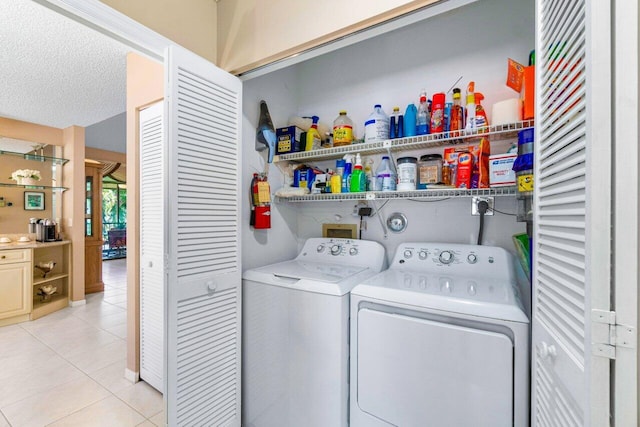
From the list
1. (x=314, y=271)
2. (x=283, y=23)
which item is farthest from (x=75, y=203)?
(x=283, y=23)

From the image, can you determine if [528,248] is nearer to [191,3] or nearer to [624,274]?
[624,274]

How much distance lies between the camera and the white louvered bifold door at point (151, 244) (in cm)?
212

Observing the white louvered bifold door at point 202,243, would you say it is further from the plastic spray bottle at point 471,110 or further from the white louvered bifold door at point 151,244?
the plastic spray bottle at point 471,110

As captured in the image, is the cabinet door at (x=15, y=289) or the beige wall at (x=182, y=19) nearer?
the beige wall at (x=182, y=19)

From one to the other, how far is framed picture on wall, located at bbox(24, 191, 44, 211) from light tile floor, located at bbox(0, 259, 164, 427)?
1.64m

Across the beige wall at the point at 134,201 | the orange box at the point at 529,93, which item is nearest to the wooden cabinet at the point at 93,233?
the beige wall at the point at 134,201

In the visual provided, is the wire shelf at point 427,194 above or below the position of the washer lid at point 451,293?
above

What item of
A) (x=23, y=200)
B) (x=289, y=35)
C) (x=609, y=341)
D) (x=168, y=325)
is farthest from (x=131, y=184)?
(x=23, y=200)

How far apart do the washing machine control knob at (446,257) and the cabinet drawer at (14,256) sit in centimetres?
482

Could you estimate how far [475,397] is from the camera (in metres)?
1.11

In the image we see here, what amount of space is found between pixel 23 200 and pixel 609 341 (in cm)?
594

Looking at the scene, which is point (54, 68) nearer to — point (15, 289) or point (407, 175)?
point (15, 289)

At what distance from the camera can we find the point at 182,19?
146cm

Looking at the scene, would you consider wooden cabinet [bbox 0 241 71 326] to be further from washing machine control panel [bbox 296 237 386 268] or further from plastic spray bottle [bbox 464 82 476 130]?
plastic spray bottle [bbox 464 82 476 130]
